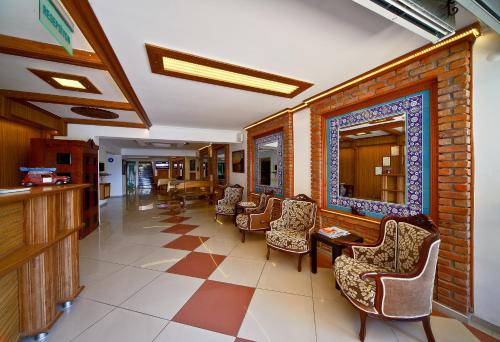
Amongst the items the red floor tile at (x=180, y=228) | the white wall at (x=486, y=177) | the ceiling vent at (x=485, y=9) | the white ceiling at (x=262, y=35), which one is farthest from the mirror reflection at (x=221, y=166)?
the ceiling vent at (x=485, y=9)

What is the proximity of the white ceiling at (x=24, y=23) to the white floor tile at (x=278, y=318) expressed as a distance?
3160mm

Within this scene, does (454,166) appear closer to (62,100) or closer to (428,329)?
(428,329)

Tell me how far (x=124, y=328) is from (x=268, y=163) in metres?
3.91

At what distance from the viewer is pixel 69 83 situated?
2.70m

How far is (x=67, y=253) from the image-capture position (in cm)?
196

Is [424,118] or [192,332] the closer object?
Result: [192,332]

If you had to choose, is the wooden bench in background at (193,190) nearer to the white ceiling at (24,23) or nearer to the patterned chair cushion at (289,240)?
the patterned chair cushion at (289,240)

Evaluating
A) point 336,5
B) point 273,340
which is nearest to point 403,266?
point 273,340

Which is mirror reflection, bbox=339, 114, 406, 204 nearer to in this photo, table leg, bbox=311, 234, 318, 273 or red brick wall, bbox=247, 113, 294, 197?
table leg, bbox=311, 234, 318, 273

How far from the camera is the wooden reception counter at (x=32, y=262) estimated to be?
4.40 ft

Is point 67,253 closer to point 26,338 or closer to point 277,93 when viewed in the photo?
point 26,338

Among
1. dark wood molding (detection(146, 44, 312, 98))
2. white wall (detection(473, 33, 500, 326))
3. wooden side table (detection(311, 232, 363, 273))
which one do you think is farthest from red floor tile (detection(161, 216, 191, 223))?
white wall (detection(473, 33, 500, 326))

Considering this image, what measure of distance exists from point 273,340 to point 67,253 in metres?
2.25

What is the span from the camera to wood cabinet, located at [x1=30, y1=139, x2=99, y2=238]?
360 cm
